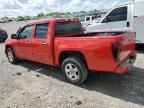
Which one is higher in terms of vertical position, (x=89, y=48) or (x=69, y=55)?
(x=89, y=48)

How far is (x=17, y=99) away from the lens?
5.05 m

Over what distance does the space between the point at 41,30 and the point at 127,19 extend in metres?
4.21

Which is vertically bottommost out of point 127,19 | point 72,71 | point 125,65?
point 72,71

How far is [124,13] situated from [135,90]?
4.81m

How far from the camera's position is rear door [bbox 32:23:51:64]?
241 inches

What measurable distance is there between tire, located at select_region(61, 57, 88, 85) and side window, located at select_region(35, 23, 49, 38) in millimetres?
1108

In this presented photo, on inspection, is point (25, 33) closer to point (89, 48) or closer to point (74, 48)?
point (74, 48)

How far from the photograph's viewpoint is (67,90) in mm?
5379

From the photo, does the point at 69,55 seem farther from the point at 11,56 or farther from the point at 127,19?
the point at 127,19

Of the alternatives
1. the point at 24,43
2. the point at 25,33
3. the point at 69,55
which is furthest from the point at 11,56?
the point at 69,55

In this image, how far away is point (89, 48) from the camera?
497 cm

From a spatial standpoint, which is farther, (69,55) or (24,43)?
(24,43)

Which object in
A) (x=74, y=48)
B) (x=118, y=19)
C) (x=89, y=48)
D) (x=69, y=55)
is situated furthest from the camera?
(x=118, y=19)

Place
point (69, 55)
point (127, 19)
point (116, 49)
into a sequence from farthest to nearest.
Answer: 1. point (127, 19)
2. point (69, 55)
3. point (116, 49)
